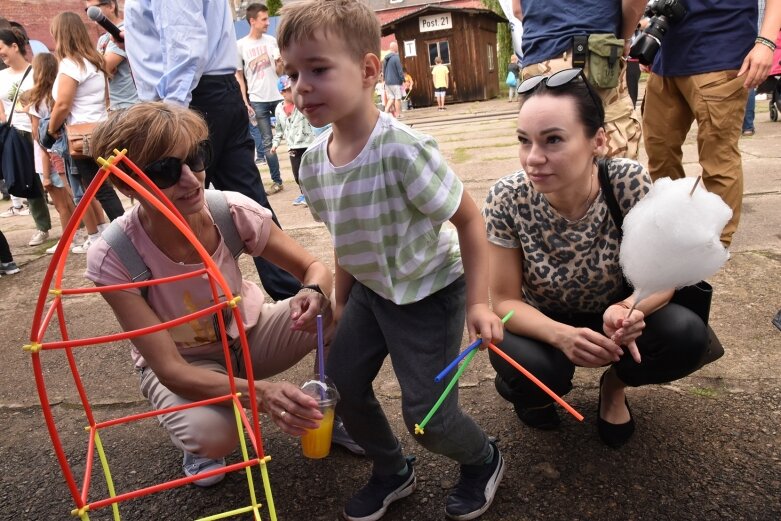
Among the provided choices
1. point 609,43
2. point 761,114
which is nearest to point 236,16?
point 761,114

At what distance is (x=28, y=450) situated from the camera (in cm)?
233

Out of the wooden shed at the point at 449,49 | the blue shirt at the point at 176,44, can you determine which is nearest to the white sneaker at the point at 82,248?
the blue shirt at the point at 176,44

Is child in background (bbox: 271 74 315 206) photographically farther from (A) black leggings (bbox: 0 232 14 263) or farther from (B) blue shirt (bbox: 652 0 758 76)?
(B) blue shirt (bbox: 652 0 758 76)

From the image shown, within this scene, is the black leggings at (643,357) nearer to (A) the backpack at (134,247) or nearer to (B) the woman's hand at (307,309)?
(B) the woman's hand at (307,309)

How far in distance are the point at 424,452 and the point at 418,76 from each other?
20955 mm

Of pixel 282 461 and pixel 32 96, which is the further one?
pixel 32 96

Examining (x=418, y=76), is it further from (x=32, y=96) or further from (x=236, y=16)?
(x=32, y=96)

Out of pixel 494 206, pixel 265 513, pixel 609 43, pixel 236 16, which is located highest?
pixel 236 16

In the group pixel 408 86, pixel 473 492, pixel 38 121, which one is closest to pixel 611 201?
pixel 473 492

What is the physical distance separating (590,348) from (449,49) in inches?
849

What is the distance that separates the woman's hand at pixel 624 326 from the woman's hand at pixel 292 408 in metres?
0.79

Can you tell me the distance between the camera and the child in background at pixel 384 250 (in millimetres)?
1570

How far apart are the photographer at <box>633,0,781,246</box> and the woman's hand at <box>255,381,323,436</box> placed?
7.46 ft

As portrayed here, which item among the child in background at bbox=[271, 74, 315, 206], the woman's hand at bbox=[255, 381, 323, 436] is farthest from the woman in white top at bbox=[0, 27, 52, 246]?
the woman's hand at bbox=[255, 381, 323, 436]
